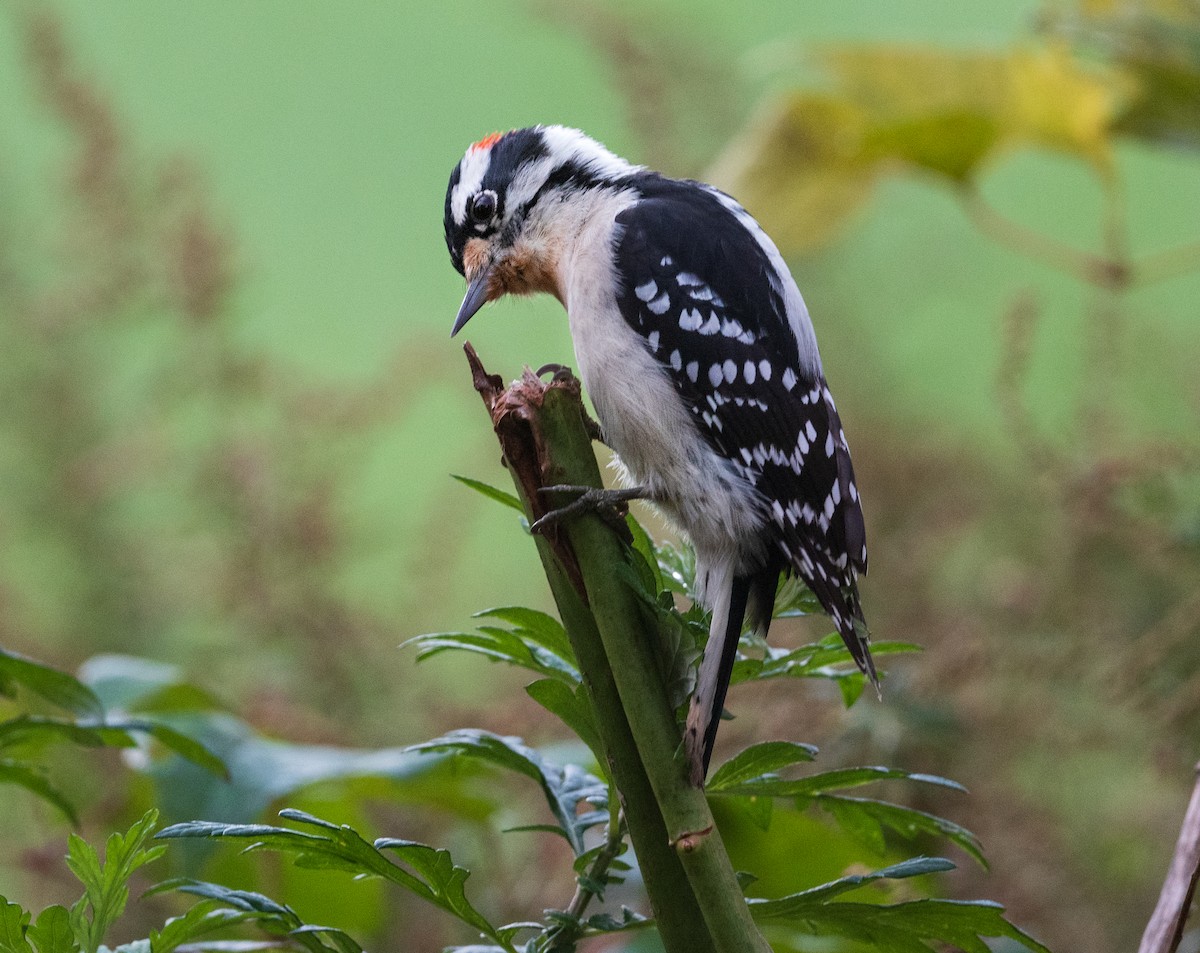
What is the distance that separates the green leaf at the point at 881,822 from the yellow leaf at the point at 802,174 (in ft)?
4.49

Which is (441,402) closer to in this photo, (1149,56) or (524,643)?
(1149,56)

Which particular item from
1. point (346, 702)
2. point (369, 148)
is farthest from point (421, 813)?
point (369, 148)

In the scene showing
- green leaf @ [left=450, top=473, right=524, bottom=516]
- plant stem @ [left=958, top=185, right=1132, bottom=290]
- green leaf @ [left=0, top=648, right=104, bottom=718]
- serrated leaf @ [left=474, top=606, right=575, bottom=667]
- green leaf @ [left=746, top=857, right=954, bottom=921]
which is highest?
plant stem @ [left=958, top=185, right=1132, bottom=290]

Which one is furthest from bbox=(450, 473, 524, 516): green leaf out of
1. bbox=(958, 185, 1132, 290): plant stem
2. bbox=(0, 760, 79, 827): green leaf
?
bbox=(958, 185, 1132, 290): plant stem

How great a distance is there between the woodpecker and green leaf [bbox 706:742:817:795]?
23 centimetres

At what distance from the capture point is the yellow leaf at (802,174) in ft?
6.47

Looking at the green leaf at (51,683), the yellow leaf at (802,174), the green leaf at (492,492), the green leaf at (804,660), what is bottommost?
the green leaf at (804,660)

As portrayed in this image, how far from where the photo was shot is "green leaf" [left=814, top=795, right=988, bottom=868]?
26.2 inches

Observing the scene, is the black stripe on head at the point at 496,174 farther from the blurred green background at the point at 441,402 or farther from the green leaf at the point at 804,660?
the green leaf at the point at 804,660

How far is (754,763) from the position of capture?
645 millimetres

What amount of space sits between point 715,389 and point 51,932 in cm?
68

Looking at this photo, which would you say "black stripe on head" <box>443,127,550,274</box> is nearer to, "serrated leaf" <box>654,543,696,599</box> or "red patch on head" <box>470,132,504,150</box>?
"red patch on head" <box>470,132,504,150</box>

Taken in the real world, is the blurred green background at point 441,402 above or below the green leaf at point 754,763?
above

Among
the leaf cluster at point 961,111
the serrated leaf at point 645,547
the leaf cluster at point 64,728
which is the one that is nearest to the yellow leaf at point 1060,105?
the leaf cluster at point 961,111
